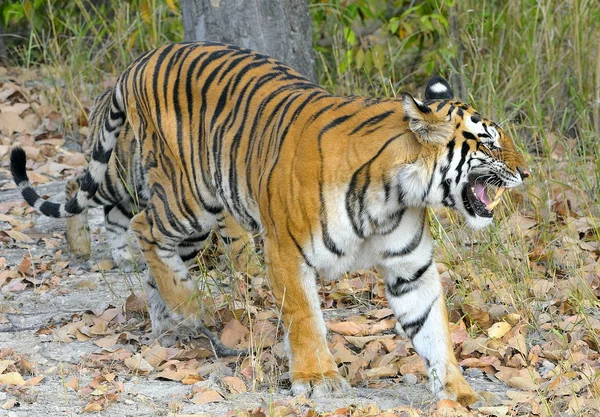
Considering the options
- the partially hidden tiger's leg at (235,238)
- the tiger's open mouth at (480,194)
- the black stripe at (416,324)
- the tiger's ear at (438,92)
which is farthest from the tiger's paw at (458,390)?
the partially hidden tiger's leg at (235,238)

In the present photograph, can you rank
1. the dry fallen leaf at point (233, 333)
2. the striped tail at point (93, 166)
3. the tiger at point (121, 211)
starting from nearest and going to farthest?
the dry fallen leaf at point (233, 333) < the striped tail at point (93, 166) < the tiger at point (121, 211)

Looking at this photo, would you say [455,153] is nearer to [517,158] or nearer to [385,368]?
[517,158]

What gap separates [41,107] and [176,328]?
4038mm

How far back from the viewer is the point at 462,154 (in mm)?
3547

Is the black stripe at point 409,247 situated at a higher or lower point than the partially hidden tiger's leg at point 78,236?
higher

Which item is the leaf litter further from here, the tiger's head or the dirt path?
the tiger's head

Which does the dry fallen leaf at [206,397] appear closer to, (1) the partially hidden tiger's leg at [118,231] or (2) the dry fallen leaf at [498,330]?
(2) the dry fallen leaf at [498,330]

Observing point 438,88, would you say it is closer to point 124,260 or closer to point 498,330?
point 498,330

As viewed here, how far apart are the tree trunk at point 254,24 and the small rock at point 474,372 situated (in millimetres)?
2532

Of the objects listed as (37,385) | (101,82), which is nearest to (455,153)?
(37,385)

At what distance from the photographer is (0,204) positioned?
6.57m

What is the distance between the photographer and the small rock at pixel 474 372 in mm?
4113

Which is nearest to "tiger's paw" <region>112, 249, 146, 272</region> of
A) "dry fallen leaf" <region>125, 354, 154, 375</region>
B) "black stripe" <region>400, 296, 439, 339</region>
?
"dry fallen leaf" <region>125, 354, 154, 375</region>

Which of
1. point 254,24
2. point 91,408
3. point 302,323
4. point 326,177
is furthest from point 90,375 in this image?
point 254,24
